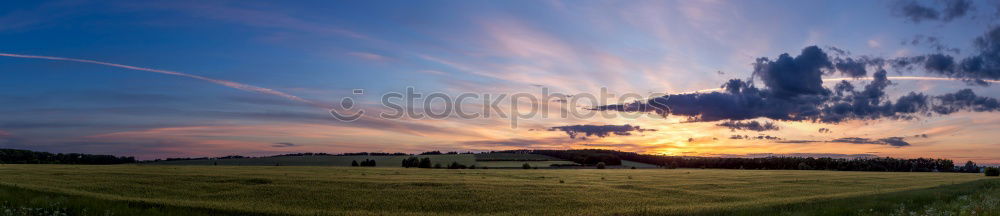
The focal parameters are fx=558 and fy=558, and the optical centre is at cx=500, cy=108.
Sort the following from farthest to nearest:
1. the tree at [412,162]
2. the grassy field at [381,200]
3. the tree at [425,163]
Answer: the tree at [412,162], the tree at [425,163], the grassy field at [381,200]

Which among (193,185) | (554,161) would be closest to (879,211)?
(193,185)

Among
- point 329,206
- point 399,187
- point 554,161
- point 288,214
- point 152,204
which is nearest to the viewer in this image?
point 288,214

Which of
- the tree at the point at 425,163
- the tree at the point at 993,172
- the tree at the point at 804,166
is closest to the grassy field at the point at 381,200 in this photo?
the tree at the point at 993,172

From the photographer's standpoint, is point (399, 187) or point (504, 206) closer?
point (504, 206)

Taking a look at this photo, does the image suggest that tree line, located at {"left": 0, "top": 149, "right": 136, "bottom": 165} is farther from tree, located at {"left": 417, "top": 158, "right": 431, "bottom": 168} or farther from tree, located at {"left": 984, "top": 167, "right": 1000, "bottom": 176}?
tree, located at {"left": 984, "top": 167, "right": 1000, "bottom": 176}

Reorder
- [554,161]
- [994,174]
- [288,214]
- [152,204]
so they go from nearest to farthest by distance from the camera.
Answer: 1. [288,214]
2. [152,204]
3. [994,174]
4. [554,161]

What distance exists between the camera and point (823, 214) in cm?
1722

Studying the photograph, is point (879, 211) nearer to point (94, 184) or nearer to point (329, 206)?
point (329, 206)

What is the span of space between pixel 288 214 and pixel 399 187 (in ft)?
34.2

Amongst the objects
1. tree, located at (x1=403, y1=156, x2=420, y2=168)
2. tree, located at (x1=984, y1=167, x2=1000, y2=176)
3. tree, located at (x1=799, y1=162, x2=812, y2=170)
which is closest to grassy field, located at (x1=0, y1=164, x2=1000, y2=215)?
tree, located at (x1=984, y1=167, x2=1000, y2=176)

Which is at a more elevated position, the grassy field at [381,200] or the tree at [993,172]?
the grassy field at [381,200]

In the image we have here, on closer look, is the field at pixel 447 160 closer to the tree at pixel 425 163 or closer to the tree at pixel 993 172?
the tree at pixel 425 163

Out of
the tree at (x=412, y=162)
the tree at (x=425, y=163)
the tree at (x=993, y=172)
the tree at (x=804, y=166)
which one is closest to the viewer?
the tree at (x=993, y=172)

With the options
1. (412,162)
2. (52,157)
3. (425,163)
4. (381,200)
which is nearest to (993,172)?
(425,163)
